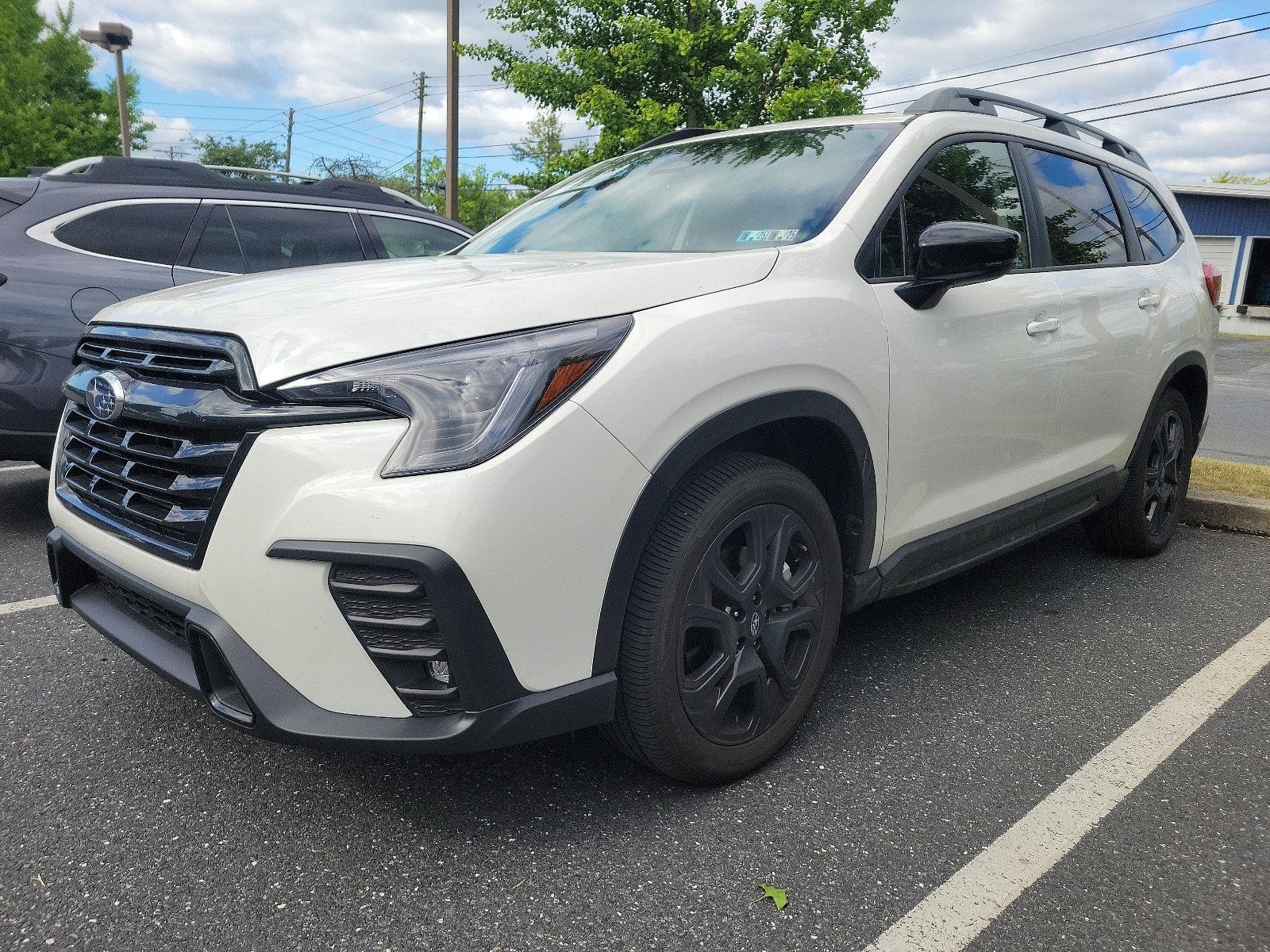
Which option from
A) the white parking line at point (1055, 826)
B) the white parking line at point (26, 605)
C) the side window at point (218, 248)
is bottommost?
the white parking line at point (26, 605)

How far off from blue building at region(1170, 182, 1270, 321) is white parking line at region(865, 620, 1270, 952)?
3178 centimetres

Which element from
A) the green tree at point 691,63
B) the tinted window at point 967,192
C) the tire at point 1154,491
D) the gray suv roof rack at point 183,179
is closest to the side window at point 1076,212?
the tinted window at point 967,192

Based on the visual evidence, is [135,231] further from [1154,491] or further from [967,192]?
[1154,491]

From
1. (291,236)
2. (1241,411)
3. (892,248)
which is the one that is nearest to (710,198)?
(892,248)

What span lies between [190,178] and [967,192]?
165 inches

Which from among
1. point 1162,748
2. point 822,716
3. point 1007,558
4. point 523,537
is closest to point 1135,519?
point 1007,558

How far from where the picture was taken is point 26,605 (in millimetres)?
3547

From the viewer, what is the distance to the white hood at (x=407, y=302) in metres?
1.87

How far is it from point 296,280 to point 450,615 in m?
1.02

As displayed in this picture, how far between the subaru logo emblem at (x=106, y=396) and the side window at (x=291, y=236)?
123 inches

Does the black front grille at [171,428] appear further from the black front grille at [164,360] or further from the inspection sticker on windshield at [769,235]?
the inspection sticker on windshield at [769,235]

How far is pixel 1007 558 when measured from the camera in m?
4.38

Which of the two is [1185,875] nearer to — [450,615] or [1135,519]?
[450,615]

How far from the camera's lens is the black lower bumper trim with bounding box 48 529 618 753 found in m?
1.84
